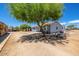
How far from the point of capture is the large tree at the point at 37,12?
9.70 ft

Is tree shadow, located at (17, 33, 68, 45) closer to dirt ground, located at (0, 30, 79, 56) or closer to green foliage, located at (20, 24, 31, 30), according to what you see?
dirt ground, located at (0, 30, 79, 56)

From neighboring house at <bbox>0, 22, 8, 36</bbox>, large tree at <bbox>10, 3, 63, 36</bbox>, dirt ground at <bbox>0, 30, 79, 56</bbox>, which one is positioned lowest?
dirt ground at <bbox>0, 30, 79, 56</bbox>

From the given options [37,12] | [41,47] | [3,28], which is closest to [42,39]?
[41,47]

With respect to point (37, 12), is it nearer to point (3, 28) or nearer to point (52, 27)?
point (52, 27)

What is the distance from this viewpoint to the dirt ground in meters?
2.86

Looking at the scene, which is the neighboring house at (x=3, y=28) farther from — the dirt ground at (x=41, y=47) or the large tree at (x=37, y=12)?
the large tree at (x=37, y=12)

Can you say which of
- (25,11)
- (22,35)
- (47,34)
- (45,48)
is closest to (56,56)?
(45,48)

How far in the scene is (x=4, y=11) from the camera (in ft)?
9.78

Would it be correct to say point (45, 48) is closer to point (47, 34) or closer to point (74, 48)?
point (47, 34)

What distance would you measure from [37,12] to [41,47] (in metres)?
0.65

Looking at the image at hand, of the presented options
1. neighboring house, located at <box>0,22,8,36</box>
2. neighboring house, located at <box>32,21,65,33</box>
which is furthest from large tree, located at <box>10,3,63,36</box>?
neighboring house, located at <box>0,22,8,36</box>

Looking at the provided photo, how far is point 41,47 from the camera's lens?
116 inches

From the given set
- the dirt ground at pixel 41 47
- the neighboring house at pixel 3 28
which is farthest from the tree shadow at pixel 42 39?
the neighboring house at pixel 3 28

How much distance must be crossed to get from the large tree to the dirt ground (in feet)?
0.98
